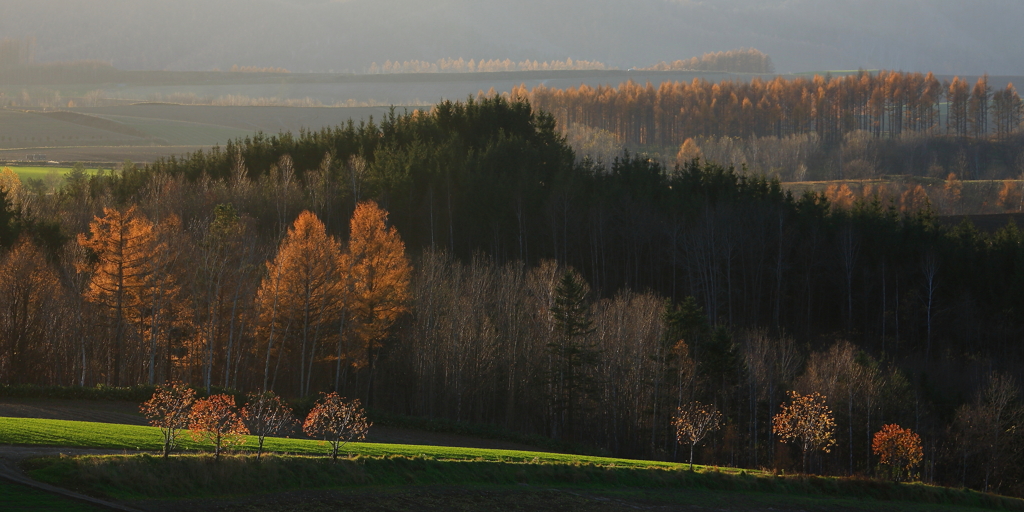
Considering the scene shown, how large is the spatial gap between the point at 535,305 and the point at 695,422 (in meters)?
22.2

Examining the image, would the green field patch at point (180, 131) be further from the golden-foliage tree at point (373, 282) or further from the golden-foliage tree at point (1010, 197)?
the golden-foliage tree at point (1010, 197)

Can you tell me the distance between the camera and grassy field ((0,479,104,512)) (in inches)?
836

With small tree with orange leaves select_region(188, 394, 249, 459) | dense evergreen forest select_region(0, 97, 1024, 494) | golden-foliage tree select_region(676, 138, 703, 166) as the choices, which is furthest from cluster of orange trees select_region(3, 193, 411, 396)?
golden-foliage tree select_region(676, 138, 703, 166)

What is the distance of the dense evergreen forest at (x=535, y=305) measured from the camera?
187 feet

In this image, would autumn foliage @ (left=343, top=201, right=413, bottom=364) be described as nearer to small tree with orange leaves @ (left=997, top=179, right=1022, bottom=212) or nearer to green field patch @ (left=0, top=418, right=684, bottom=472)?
green field patch @ (left=0, top=418, right=684, bottom=472)

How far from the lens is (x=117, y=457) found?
25469 mm

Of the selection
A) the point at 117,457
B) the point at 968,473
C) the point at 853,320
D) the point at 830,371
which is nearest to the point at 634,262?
the point at 853,320

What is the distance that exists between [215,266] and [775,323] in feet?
166

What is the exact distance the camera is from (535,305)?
6888 cm

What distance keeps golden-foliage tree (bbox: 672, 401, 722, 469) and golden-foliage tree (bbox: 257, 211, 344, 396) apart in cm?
2292

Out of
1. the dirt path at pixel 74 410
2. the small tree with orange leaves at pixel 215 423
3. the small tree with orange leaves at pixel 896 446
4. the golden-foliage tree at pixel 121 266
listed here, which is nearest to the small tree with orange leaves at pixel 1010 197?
the small tree with orange leaves at pixel 896 446

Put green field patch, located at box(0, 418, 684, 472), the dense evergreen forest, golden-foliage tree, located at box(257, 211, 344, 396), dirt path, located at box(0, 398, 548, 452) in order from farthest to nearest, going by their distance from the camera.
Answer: the dense evergreen forest, golden-foliage tree, located at box(257, 211, 344, 396), dirt path, located at box(0, 398, 548, 452), green field patch, located at box(0, 418, 684, 472)

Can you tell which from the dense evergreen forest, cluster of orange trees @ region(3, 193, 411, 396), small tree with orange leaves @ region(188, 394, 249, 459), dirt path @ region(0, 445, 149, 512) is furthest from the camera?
the dense evergreen forest

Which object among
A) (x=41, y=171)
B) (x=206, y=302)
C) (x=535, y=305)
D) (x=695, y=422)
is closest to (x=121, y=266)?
(x=206, y=302)
